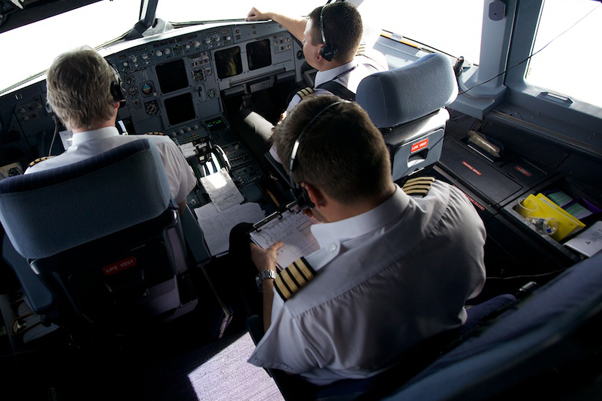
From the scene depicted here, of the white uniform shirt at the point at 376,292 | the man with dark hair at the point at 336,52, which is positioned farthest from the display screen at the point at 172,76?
the white uniform shirt at the point at 376,292

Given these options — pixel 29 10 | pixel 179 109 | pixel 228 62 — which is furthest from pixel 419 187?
pixel 179 109

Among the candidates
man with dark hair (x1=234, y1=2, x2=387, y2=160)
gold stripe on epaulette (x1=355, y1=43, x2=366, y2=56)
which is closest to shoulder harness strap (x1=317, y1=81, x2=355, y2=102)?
man with dark hair (x1=234, y1=2, x2=387, y2=160)

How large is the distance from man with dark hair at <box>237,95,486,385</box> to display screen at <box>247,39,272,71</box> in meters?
2.23

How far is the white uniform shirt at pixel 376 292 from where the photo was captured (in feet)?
3.10

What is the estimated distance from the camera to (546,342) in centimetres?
60

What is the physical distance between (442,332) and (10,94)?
102 inches

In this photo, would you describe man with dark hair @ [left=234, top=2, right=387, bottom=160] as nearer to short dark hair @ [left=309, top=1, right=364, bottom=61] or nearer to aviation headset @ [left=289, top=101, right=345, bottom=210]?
short dark hair @ [left=309, top=1, right=364, bottom=61]

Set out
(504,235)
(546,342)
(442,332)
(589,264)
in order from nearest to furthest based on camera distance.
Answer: (546,342)
(589,264)
(442,332)
(504,235)

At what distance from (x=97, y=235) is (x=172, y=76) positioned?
1980 mm

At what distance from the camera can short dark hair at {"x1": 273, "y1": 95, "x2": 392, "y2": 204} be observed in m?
0.97

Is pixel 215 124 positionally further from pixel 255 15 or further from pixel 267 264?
pixel 267 264

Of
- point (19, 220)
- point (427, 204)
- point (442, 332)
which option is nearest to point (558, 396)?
point (442, 332)

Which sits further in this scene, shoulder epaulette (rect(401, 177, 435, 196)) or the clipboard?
the clipboard

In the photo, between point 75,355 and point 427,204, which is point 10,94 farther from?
point 427,204
